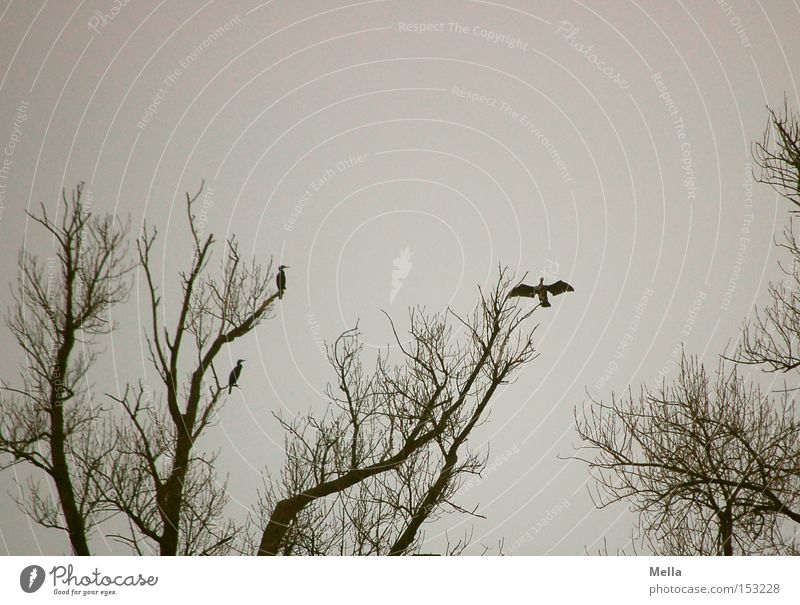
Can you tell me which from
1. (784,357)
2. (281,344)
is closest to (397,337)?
(281,344)

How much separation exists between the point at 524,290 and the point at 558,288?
33cm

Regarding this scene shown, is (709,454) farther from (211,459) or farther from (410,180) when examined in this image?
(211,459)

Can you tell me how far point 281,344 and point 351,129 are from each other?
215 centimetres

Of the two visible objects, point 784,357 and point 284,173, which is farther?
point 284,173

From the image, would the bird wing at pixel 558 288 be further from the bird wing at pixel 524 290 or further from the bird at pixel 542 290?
the bird wing at pixel 524 290

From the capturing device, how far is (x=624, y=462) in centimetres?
669
